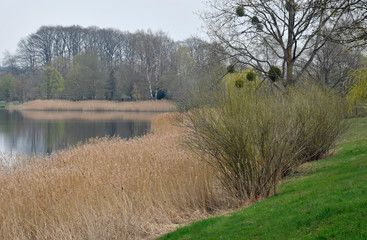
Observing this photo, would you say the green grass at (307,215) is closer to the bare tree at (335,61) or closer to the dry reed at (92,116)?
the bare tree at (335,61)

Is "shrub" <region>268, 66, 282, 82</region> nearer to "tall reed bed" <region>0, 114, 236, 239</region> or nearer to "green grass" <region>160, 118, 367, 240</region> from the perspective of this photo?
"tall reed bed" <region>0, 114, 236, 239</region>

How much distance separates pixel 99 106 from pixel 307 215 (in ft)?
150

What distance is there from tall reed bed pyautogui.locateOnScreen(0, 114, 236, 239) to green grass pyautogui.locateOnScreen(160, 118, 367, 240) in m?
1.37

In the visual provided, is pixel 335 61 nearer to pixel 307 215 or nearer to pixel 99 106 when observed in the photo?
pixel 307 215

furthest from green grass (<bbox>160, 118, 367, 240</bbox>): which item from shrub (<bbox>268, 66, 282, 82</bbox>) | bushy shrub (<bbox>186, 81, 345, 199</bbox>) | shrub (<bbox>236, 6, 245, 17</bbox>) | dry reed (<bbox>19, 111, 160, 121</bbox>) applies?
dry reed (<bbox>19, 111, 160, 121</bbox>)

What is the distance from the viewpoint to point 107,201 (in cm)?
764

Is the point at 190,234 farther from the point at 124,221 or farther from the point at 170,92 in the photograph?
the point at 170,92

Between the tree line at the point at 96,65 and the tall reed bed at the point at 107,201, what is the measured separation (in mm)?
30496

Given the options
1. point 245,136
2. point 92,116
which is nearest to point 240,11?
point 245,136

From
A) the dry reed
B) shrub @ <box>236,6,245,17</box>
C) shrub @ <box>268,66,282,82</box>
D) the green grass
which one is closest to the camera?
the green grass

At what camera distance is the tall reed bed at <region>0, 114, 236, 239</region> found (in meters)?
7.17

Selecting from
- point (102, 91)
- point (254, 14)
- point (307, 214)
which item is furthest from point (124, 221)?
point (102, 91)

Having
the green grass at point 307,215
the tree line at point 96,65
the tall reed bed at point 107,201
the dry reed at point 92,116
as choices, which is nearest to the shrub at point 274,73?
the tall reed bed at point 107,201

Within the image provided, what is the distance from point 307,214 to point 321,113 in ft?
19.1
